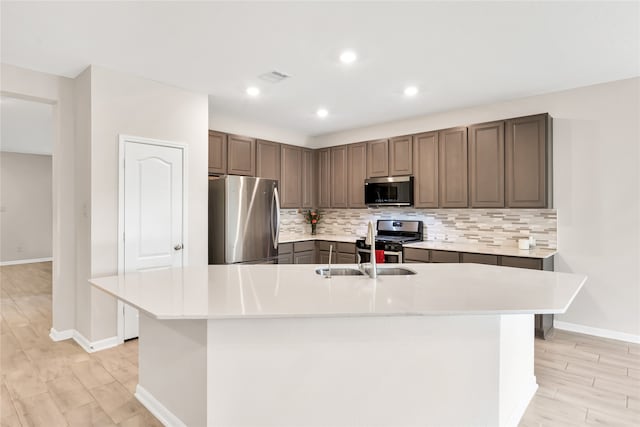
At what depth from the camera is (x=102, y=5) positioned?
227 centimetres

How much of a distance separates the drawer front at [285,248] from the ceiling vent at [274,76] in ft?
7.37

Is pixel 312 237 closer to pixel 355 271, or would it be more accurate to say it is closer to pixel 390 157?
pixel 390 157

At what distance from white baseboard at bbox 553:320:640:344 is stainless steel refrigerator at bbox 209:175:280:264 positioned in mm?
3375

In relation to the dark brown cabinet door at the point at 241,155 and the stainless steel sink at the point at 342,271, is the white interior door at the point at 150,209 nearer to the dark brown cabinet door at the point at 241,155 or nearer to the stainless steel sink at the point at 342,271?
the dark brown cabinet door at the point at 241,155

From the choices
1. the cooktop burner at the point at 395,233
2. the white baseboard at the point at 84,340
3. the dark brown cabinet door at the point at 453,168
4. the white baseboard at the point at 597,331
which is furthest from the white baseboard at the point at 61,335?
the white baseboard at the point at 597,331

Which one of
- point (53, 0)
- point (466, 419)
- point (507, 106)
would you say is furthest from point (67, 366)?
point (507, 106)

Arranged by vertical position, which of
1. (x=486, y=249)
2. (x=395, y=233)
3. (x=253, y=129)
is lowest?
(x=486, y=249)

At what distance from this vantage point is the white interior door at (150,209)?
3451 millimetres

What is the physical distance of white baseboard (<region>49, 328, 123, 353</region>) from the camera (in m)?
3.29

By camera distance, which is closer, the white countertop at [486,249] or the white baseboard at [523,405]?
the white baseboard at [523,405]

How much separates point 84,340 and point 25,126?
4.34 m

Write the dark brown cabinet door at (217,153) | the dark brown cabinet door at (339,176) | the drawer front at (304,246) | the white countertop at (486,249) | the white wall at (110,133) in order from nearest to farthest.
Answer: the white wall at (110,133)
the white countertop at (486,249)
the dark brown cabinet door at (217,153)
the drawer front at (304,246)
the dark brown cabinet door at (339,176)

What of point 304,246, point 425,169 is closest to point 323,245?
point 304,246

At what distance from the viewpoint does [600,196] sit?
3664 mm
